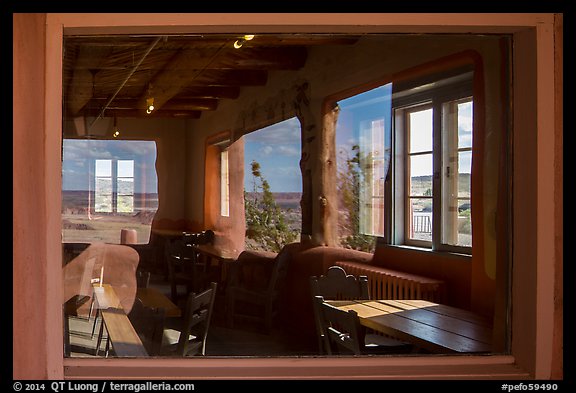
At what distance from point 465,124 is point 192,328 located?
1.93 meters

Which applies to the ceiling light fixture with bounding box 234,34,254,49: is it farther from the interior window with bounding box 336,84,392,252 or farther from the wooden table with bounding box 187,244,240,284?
the interior window with bounding box 336,84,392,252

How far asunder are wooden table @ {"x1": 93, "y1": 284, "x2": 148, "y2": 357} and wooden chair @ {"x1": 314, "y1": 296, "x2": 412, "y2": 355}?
0.72 metres

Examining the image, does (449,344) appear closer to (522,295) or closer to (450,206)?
(522,295)

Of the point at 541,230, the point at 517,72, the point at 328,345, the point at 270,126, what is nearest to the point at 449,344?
the point at 328,345

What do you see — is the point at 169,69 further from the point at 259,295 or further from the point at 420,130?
the point at 420,130

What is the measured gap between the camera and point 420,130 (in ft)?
12.4

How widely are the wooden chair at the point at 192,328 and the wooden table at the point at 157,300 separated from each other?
59mm

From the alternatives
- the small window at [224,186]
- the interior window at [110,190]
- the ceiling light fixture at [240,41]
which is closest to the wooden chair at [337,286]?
the small window at [224,186]

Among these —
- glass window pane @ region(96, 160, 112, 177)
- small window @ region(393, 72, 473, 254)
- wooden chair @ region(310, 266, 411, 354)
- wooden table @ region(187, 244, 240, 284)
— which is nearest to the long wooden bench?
wooden chair @ region(310, 266, 411, 354)

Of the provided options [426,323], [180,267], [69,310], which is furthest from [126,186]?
[426,323]

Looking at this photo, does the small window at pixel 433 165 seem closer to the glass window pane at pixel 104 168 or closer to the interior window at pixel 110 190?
the interior window at pixel 110 190

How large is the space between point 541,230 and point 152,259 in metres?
1.91

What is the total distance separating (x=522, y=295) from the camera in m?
1.95

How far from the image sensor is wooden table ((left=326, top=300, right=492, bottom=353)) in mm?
2463
